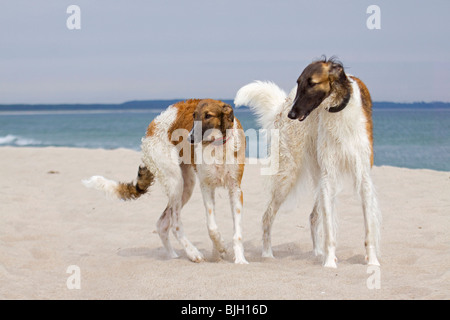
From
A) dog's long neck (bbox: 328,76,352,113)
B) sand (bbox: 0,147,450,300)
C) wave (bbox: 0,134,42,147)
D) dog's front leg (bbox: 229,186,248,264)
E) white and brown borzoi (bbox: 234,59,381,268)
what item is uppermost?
dog's long neck (bbox: 328,76,352,113)

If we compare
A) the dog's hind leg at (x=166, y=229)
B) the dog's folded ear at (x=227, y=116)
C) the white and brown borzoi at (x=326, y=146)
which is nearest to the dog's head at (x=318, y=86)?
the white and brown borzoi at (x=326, y=146)

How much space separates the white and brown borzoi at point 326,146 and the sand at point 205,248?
0.99ft

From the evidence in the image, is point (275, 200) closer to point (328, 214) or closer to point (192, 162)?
point (328, 214)

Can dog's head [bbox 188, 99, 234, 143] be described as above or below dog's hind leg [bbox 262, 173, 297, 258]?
above

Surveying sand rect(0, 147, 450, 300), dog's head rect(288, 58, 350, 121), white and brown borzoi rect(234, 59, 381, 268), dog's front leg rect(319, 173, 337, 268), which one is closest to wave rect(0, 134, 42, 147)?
sand rect(0, 147, 450, 300)

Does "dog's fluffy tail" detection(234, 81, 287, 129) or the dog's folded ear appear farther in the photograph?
"dog's fluffy tail" detection(234, 81, 287, 129)

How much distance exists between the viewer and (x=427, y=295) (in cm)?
467

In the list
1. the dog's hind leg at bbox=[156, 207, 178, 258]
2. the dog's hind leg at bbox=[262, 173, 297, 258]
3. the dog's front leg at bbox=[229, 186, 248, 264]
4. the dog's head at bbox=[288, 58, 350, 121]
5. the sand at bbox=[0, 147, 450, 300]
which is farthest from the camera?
the dog's hind leg at bbox=[156, 207, 178, 258]

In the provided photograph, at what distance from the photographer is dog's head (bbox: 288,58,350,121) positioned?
5469mm

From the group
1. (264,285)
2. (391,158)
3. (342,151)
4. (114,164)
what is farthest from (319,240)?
(391,158)

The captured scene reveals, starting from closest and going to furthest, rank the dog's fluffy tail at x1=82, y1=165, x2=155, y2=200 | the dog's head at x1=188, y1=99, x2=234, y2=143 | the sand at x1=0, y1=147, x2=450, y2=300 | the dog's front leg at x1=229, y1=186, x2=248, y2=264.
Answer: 1. the sand at x1=0, y1=147, x2=450, y2=300
2. the dog's head at x1=188, y1=99, x2=234, y2=143
3. the dog's front leg at x1=229, y1=186, x2=248, y2=264
4. the dog's fluffy tail at x1=82, y1=165, x2=155, y2=200

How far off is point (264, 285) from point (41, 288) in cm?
204

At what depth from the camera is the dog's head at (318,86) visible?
17.9 feet

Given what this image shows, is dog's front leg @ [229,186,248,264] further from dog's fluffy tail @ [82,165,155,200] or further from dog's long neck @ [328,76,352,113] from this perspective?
dog's long neck @ [328,76,352,113]
